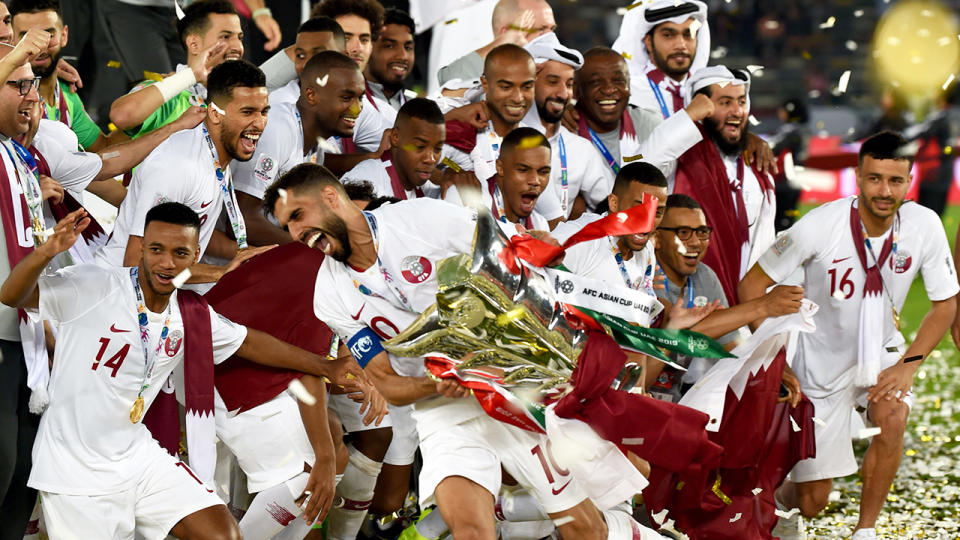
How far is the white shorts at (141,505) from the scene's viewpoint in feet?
13.5

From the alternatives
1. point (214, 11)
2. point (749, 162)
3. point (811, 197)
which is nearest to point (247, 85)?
point (214, 11)

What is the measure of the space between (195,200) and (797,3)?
15.7 metres

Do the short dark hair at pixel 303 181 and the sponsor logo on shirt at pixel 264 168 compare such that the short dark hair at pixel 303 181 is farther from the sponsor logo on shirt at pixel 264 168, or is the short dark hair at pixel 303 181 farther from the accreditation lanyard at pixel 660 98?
the accreditation lanyard at pixel 660 98

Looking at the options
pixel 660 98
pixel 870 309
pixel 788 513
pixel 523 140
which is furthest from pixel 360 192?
pixel 788 513

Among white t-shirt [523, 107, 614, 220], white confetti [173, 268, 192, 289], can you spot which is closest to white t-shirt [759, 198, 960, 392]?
white t-shirt [523, 107, 614, 220]

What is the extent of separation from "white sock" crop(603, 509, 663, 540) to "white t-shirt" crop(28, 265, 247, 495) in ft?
5.38

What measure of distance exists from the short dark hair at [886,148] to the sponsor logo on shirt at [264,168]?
104 inches

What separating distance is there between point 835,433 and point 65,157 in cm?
352

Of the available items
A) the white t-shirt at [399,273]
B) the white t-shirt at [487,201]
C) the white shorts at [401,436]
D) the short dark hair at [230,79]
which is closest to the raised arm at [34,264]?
the white t-shirt at [399,273]

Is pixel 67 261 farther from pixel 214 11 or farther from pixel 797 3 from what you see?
pixel 797 3

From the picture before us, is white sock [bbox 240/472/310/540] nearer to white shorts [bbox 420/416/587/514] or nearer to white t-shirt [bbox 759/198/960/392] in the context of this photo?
white shorts [bbox 420/416/587/514]

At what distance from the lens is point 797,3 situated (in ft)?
62.2

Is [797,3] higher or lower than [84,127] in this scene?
lower

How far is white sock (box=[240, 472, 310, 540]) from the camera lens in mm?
4770
